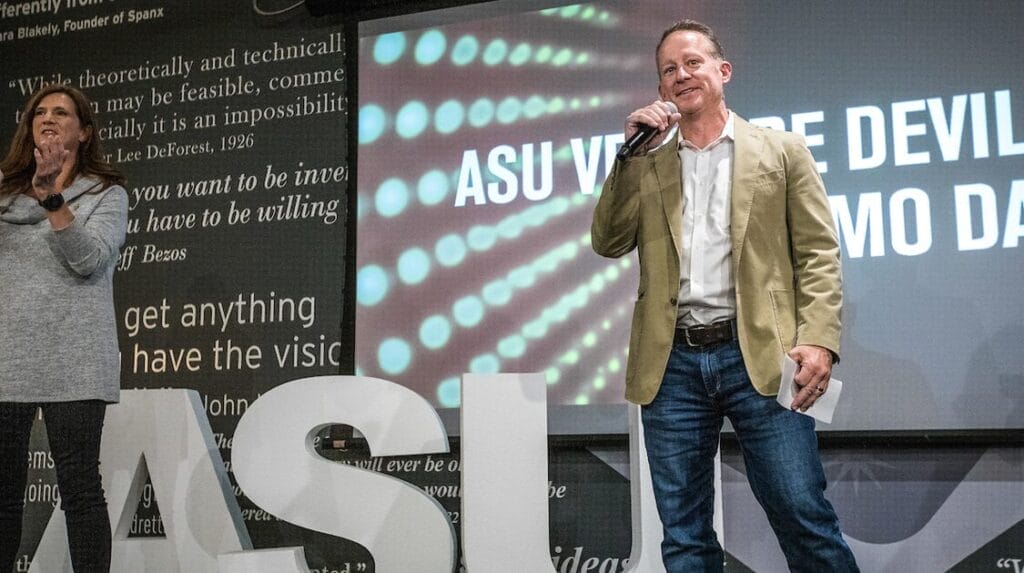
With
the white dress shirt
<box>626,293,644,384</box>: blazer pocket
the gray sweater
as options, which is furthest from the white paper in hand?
the gray sweater

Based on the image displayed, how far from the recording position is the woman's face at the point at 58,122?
2.30 meters

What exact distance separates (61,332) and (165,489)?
2.63 ft

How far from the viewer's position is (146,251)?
355 cm

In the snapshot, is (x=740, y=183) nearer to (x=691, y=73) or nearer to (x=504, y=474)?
(x=691, y=73)

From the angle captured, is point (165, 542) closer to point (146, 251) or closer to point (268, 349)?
point (268, 349)

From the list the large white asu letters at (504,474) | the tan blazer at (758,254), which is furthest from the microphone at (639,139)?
the large white asu letters at (504,474)

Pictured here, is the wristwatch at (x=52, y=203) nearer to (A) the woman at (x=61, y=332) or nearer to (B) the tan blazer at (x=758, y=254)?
(A) the woman at (x=61, y=332)

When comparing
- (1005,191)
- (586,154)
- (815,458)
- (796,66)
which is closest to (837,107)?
(796,66)

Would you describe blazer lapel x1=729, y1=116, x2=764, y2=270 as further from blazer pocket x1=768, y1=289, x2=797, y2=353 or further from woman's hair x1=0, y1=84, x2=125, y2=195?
woman's hair x1=0, y1=84, x2=125, y2=195

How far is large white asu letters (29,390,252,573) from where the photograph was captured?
2754mm

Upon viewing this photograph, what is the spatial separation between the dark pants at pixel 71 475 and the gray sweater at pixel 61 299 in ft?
0.16

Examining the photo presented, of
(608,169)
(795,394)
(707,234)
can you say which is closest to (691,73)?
(707,234)

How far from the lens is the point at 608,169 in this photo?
289cm

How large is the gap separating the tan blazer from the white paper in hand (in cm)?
5
